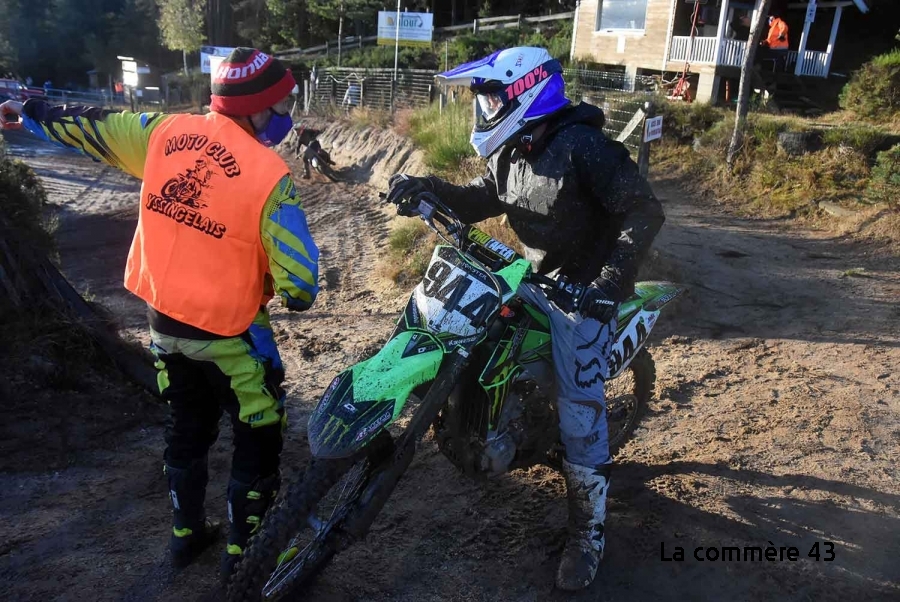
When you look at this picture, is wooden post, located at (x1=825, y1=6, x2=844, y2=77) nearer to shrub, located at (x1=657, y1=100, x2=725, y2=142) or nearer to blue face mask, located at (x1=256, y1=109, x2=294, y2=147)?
shrub, located at (x1=657, y1=100, x2=725, y2=142)

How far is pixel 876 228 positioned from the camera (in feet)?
27.8

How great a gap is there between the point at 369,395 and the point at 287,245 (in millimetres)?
655

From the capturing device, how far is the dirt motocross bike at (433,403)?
2.34 metres

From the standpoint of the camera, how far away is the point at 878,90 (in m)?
12.5

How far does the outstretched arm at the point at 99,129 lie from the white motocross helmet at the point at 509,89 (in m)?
1.30

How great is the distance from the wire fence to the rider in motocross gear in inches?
336

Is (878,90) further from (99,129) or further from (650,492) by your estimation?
(99,129)

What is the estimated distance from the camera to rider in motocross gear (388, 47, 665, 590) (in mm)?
2832

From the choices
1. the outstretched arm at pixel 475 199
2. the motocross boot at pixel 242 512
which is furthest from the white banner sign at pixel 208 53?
the motocross boot at pixel 242 512

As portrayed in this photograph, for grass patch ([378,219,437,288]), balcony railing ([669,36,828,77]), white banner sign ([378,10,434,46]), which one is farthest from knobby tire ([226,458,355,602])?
white banner sign ([378,10,434,46])

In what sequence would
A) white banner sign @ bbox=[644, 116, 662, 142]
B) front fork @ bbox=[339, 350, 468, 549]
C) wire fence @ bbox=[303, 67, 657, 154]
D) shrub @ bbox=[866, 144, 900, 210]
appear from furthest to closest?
wire fence @ bbox=[303, 67, 657, 154], shrub @ bbox=[866, 144, 900, 210], white banner sign @ bbox=[644, 116, 662, 142], front fork @ bbox=[339, 350, 468, 549]

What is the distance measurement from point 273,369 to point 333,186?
11.8 meters

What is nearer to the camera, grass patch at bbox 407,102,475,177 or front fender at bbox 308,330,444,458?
front fender at bbox 308,330,444,458

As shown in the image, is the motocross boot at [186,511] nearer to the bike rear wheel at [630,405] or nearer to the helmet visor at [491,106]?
the helmet visor at [491,106]
